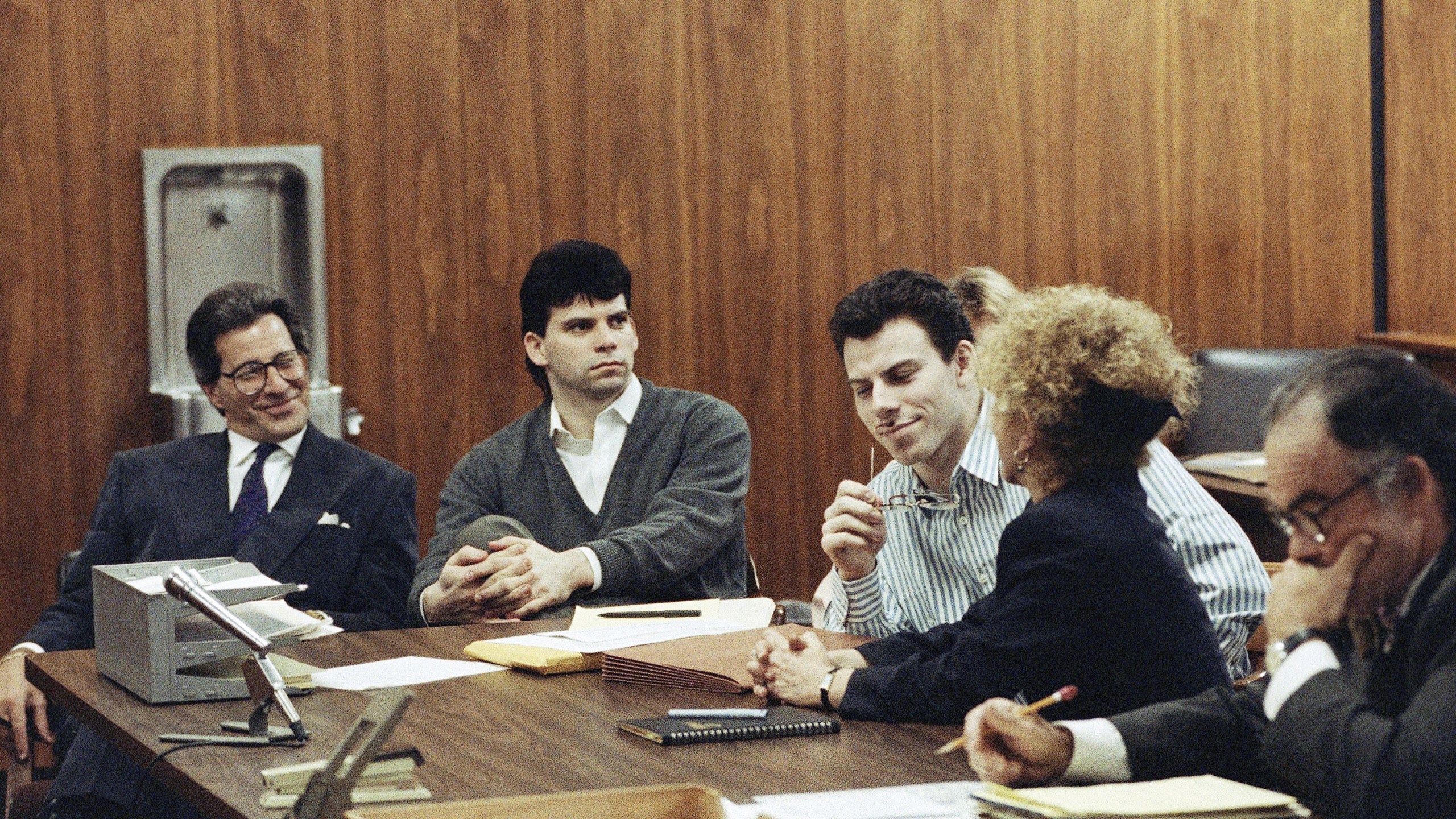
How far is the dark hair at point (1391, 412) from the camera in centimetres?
166

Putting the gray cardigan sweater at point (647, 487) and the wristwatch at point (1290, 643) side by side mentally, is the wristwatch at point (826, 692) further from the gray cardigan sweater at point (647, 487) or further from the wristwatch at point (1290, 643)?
the gray cardigan sweater at point (647, 487)

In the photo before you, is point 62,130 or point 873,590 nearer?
point 873,590

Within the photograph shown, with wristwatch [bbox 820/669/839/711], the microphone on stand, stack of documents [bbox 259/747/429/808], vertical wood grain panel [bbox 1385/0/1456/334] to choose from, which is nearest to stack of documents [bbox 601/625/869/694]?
wristwatch [bbox 820/669/839/711]

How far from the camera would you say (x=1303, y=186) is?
626cm

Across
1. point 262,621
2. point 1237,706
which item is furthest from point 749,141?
point 1237,706

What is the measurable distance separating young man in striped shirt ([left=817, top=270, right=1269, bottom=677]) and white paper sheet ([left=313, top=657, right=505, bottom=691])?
661 millimetres

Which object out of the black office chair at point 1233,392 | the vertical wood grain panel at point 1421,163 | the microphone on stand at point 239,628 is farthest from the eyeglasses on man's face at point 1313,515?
the vertical wood grain panel at point 1421,163

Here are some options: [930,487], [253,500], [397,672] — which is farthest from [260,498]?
[930,487]

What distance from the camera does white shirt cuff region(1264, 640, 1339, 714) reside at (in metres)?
1.66

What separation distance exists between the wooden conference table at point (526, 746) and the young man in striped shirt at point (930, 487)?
2.15 ft

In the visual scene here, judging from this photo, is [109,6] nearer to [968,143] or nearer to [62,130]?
[62,130]

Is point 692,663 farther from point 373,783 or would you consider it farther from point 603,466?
point 603,466

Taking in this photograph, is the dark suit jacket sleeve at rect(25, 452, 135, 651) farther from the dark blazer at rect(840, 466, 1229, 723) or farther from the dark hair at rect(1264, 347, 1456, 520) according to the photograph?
the dark hair at rect(1264, 347, 1456, 520)

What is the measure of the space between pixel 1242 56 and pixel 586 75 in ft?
8.04
